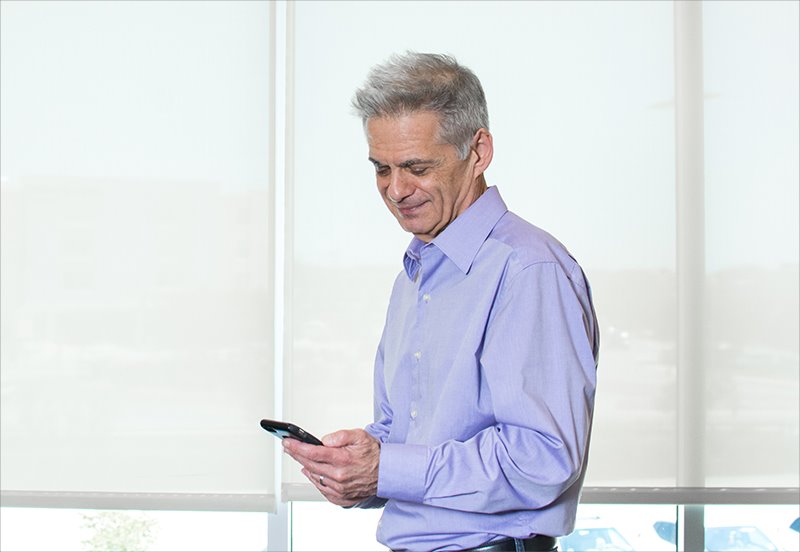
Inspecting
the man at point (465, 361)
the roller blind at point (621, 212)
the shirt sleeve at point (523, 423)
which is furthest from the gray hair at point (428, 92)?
the roller blind at point (621, 212)

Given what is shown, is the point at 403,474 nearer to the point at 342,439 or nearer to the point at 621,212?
the point at 342,439

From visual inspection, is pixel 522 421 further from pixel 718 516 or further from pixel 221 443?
pixel 718 516

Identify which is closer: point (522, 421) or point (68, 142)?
point (522, 421)

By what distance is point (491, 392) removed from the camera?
1307 millimetres

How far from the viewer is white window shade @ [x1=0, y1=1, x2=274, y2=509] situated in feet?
9.83

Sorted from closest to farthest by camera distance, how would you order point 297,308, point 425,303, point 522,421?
point 522,421 → point 425,303 → point 297,308

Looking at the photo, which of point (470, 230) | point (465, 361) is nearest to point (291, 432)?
point (465, 361)

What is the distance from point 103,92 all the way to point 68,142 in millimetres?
192

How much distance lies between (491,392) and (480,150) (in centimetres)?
38

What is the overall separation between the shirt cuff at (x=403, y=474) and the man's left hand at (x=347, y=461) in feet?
0.05

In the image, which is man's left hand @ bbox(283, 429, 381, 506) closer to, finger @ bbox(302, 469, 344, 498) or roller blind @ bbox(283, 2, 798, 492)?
finger @ bbox(302, 469, 344, 498)

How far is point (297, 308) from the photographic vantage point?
2955 millimetres

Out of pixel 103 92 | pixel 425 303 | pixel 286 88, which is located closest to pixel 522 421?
pixel 425 303

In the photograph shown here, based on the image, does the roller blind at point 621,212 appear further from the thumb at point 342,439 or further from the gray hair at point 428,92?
the thumb at point 342,439
